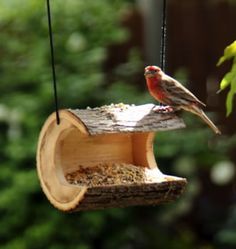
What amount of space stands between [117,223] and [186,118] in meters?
1.07

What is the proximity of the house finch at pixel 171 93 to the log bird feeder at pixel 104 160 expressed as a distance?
10 centimetres

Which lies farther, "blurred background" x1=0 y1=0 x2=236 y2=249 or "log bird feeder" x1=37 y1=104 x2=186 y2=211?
"blurred background" x1=0 y1=0 x2=236 y2=249

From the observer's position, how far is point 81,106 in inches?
293

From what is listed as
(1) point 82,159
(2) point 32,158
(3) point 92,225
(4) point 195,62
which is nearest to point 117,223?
(3) point 92,225

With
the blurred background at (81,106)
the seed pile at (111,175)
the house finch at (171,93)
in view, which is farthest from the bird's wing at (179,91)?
the blurred background at (81,106)

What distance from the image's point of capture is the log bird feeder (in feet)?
12.3

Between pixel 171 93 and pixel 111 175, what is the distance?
0.45 meters

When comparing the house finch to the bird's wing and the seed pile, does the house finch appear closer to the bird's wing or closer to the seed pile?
the bird's wing

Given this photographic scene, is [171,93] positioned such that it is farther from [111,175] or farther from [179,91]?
[111,175]

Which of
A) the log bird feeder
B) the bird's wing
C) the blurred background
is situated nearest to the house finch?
the bird's wing

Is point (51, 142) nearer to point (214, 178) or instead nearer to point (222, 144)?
point (222, 144)

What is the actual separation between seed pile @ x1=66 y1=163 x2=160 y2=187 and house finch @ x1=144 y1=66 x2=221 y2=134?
317mm

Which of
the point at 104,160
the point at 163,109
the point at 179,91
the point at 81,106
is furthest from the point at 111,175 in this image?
the point at 81,106

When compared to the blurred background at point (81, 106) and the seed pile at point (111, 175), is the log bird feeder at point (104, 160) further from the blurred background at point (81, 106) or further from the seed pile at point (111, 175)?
the blurred background at point (81, 106)
